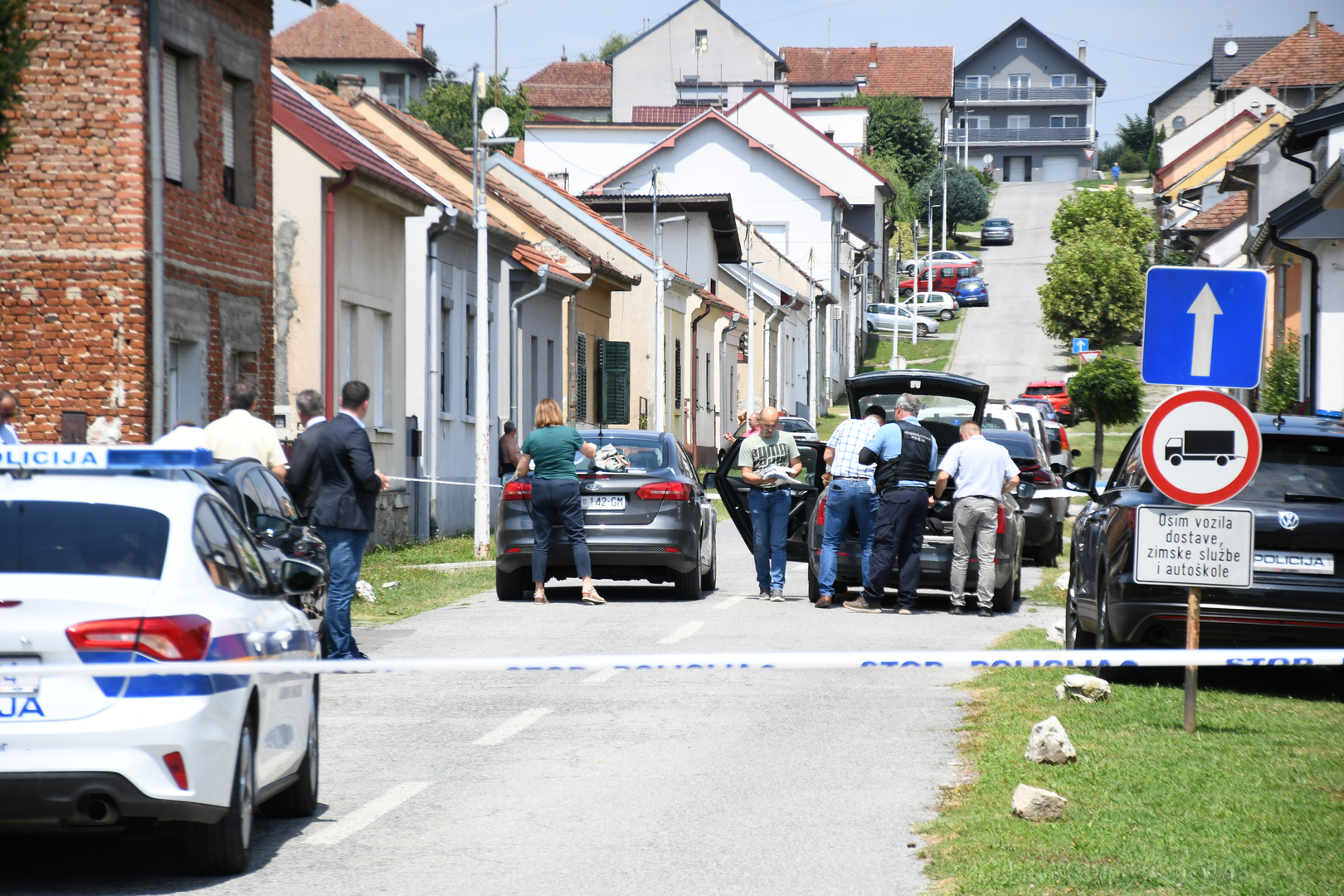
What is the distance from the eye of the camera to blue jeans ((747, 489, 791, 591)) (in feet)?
56.7

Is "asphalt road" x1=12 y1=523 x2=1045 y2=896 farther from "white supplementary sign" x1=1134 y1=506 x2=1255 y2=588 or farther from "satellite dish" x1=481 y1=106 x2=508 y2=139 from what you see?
"satellite dish" x1=481 y1=106 x2=508 y2=139

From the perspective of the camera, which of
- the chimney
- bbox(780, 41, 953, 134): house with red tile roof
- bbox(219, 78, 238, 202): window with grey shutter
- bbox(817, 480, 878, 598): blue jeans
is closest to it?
bbox(817, 480, 878, 598): blue jeans

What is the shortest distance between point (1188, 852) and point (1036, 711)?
139 inches

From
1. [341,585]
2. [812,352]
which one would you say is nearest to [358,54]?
[812,352]

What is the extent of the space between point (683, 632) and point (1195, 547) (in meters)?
5.38

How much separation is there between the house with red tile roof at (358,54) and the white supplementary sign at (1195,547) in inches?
3977

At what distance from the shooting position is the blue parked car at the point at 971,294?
92750mm

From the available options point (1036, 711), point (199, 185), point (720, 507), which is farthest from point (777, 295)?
point (1036, 711)

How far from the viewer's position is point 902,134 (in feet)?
395

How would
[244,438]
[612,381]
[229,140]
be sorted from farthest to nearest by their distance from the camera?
[612,381], [229,140], [244,438]

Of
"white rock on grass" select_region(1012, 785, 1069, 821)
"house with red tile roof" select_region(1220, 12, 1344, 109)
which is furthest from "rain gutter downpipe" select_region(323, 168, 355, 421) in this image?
"house with red tile roof" select_region(1220, 12, 1344, 109)

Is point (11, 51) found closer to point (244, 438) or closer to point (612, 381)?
point (244, 438)

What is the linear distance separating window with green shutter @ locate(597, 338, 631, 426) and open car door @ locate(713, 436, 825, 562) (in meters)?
23.7

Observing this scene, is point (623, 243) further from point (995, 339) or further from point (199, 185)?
point (995, 339)
